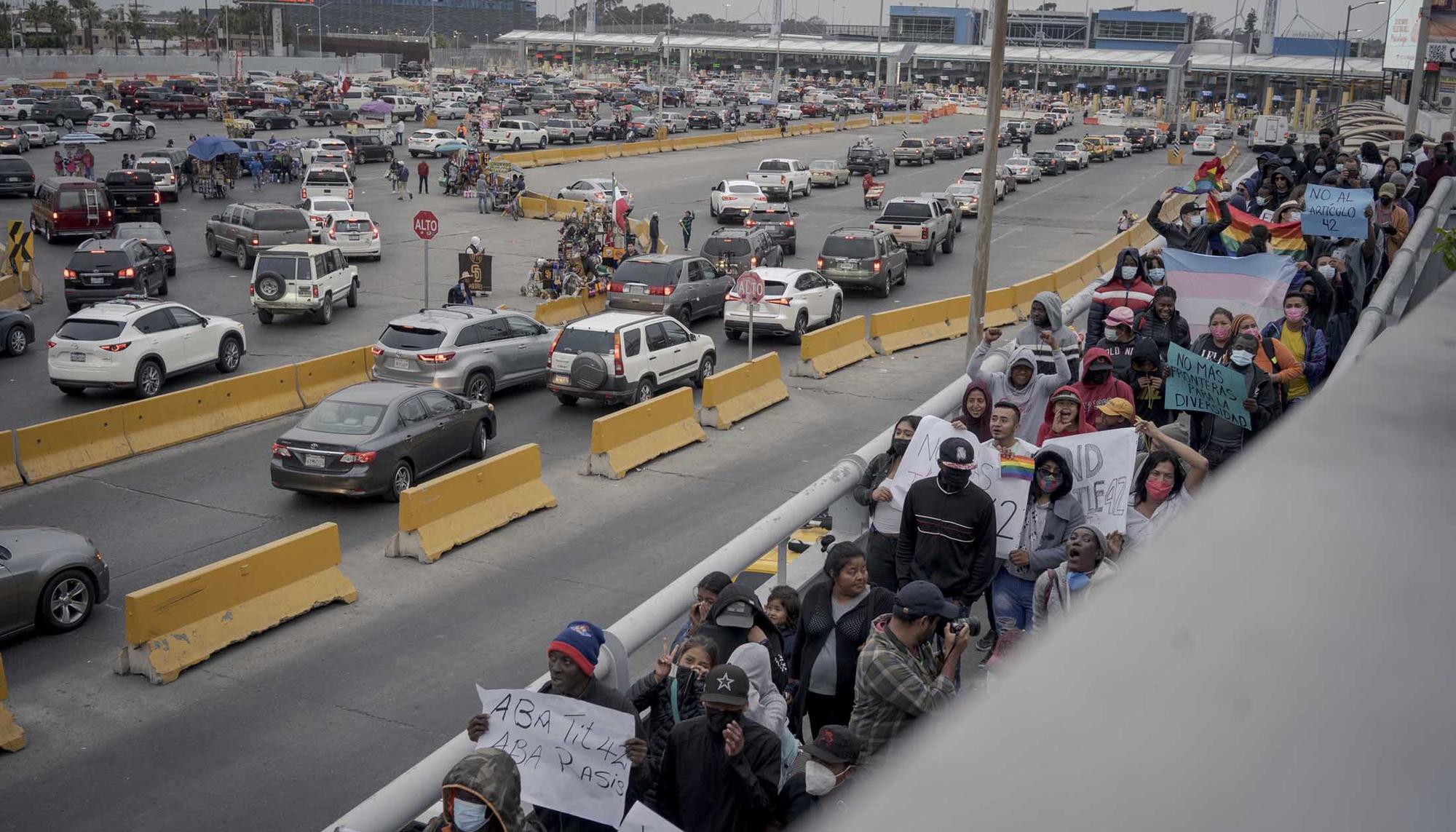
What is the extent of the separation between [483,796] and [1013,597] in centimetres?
394

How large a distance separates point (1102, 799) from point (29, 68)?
113 meters

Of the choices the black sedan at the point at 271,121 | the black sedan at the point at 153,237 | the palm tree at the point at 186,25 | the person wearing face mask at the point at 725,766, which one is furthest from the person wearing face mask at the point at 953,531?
the palm tree at the point at 186,25

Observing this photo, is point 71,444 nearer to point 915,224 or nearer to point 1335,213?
point 1335,213

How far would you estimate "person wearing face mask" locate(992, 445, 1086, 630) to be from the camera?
7.59 meters

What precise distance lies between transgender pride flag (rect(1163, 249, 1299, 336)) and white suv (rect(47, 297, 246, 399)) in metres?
16.6

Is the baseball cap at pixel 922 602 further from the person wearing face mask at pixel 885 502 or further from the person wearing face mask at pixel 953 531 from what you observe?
the person wearing face mask at pixel 885 502

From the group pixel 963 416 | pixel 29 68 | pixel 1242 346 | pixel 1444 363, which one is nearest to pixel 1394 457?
pixel 1444 363

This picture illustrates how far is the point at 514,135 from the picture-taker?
6862 centimetres

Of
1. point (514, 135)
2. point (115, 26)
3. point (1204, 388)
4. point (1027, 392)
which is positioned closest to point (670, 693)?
point (1027, 392)

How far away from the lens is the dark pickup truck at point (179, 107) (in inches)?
3155

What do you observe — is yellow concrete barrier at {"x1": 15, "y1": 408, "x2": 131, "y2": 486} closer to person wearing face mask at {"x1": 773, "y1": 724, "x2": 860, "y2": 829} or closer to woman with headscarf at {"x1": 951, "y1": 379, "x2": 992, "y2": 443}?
woman with headscarf at {"x1": 951, "y1": 379, "x2": 992, "y2": 443}

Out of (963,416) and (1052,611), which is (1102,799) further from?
(963,416)

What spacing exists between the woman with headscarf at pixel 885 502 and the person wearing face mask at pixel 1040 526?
0.65m

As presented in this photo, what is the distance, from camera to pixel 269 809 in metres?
10.0
